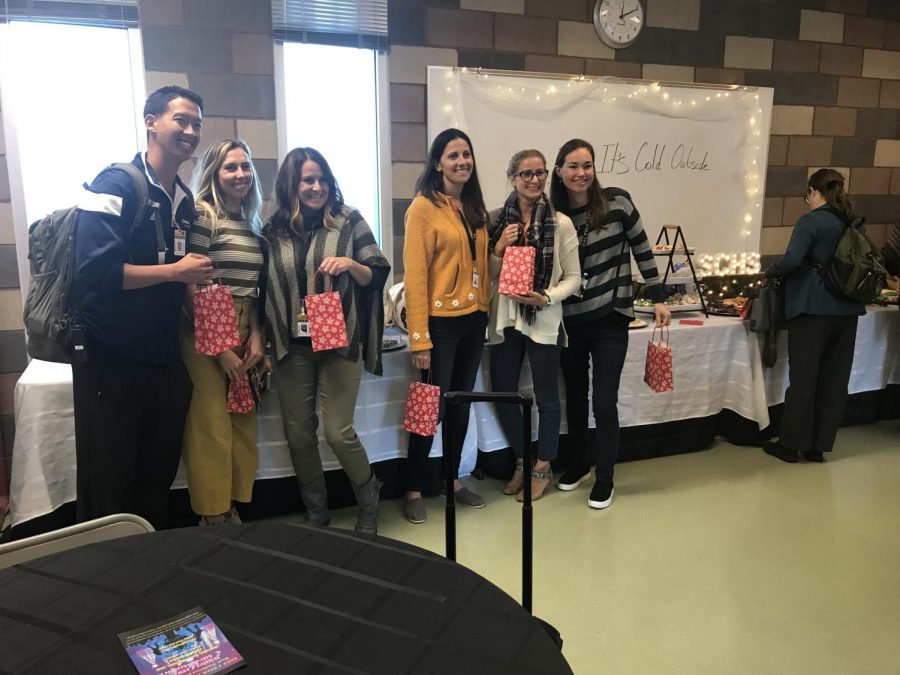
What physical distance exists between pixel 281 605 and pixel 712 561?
5.97ft

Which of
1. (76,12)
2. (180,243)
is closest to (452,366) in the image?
(180,243)

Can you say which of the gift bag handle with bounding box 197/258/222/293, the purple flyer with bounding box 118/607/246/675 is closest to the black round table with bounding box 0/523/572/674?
the purple flyer with bounding box 118/607/246/675

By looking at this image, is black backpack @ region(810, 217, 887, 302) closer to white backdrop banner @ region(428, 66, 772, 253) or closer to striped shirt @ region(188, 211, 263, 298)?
white backdrop banner @ region(428, 66, 772, 253)

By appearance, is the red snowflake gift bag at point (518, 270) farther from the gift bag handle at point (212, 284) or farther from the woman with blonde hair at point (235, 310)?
the gift bag handle at point (212, 284)

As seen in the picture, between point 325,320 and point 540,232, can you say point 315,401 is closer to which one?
point 325,320

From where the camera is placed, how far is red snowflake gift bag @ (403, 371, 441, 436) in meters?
2.41

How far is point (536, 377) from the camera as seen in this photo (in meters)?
2.66

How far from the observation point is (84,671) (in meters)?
0.85

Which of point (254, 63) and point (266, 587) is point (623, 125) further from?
point (266, 587)

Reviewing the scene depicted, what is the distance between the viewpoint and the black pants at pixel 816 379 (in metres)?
3.12

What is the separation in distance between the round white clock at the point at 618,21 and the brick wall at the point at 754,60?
0.04 m

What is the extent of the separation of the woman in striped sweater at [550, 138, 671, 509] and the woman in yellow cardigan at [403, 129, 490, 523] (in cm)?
38

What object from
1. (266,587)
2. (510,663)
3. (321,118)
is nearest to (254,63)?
(321,118)

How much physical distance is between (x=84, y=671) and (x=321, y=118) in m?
2.78
